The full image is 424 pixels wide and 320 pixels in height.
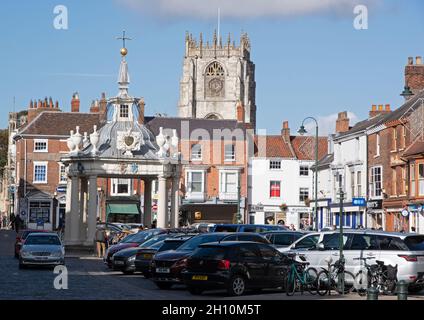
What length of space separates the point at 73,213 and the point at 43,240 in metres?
15.4

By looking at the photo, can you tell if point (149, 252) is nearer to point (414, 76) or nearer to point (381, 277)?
point (381, 277)

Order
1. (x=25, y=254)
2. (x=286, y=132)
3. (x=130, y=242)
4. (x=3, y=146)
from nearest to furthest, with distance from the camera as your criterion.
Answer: (x=25, y=254)
(x=130, y=242)
(x=286, y=132)
(x=3, y=146)

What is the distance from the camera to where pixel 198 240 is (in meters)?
35.2

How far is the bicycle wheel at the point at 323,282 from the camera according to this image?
29675 millimetres

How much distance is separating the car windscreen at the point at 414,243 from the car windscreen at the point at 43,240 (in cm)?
1678

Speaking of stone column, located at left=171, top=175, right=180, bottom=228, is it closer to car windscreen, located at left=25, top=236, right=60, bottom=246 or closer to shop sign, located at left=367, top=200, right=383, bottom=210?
shop sign, located at left=367, top=200, right=383, bottom=210

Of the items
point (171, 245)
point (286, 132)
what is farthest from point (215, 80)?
point (171, 245)

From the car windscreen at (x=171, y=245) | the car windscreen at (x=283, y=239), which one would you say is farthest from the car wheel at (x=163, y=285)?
the car windscreen at (x=283, y=239)

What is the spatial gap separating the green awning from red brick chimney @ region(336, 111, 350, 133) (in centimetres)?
2256

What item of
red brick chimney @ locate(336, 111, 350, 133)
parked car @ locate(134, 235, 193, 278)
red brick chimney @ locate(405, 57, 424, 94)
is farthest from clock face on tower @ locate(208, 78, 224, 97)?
parked car @ locate(134, 235, 193, 278)

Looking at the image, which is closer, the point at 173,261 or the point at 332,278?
the point at 332,278
